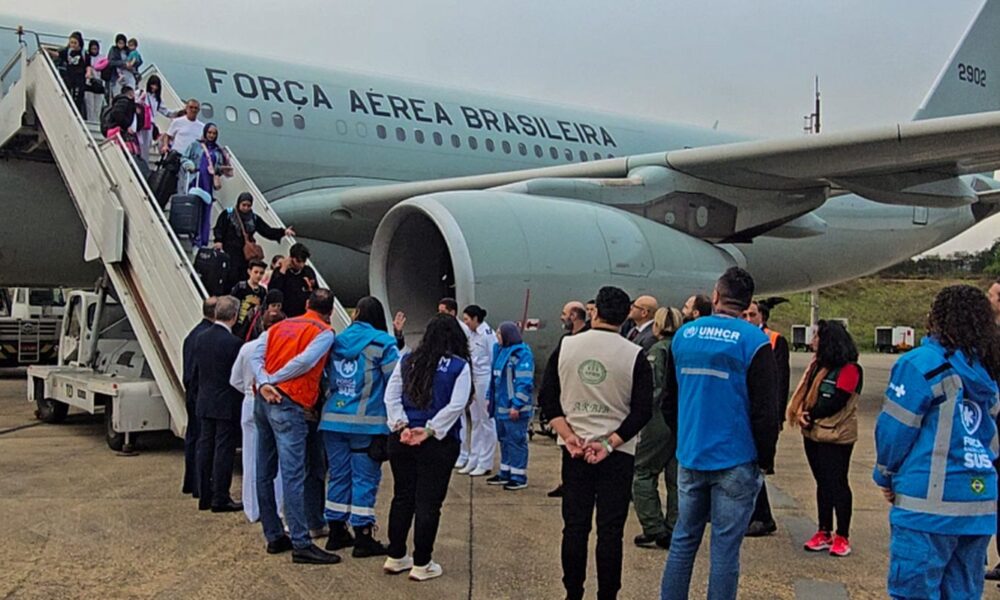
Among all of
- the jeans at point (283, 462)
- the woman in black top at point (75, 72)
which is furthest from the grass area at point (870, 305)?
the jeans at point (283, 462)

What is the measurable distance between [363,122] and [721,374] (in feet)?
27.9

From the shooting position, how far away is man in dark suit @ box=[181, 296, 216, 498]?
608 cm

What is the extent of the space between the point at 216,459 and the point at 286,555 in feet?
3.73

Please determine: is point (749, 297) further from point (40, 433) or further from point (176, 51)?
point (176, 51)

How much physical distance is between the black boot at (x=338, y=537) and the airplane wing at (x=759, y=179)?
4.94 metres

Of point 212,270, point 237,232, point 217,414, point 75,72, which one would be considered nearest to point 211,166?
point 237,232

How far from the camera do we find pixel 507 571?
180 inches

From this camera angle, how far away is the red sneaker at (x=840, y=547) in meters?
4.94

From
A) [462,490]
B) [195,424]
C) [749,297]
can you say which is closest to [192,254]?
[195,424]

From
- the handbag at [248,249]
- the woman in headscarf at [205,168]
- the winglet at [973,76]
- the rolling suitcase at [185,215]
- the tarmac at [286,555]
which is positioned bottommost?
the tarmac at [286,555]

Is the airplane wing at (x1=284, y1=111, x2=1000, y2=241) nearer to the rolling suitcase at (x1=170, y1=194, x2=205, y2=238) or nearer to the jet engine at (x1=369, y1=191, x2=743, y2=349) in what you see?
the jet engine at (x1=369, y1=191, x2=743, y2=349)

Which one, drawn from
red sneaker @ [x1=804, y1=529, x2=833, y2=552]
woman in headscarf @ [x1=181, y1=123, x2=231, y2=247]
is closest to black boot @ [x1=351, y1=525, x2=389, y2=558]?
red sneaker @ [x1=804, y1=529, x2=833, y2=552]

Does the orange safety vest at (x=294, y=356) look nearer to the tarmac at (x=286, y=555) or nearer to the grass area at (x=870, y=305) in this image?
the tarmac at (x=286, y=555)

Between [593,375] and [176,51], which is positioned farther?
[176,51]
